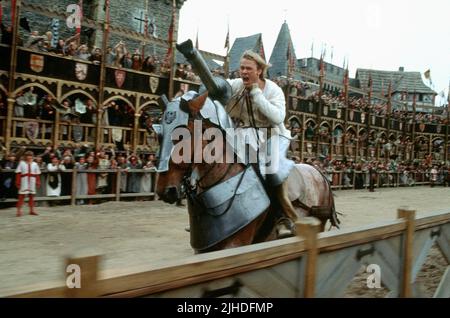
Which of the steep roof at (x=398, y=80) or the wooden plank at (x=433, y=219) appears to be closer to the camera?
the wooden plank at (x=433, y=219)

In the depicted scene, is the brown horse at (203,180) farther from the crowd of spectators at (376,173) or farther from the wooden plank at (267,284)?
the crowd of spectators at (376,173)

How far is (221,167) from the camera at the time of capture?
161 inches

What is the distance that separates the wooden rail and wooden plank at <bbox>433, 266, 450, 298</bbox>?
87 cm

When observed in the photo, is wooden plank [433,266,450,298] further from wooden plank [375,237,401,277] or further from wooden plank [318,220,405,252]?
wooden plank [318,220,405,252]

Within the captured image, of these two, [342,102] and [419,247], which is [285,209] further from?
[342,102]

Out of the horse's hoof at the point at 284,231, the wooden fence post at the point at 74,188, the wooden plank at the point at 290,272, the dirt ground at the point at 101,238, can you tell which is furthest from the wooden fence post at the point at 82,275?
the wooden fence post at the point at 74,188

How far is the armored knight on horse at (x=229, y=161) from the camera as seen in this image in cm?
392

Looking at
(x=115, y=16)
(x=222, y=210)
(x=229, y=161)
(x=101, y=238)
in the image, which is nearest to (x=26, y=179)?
(x=101, y=238)

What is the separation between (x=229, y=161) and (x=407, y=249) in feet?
5.86

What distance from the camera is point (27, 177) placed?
10711 mm

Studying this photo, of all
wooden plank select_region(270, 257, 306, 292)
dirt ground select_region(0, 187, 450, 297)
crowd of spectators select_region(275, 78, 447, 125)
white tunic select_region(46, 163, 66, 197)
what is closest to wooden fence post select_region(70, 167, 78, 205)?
white tunic select_region(46, 163, 66, 197)

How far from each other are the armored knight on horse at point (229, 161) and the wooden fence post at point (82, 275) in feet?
8.04
